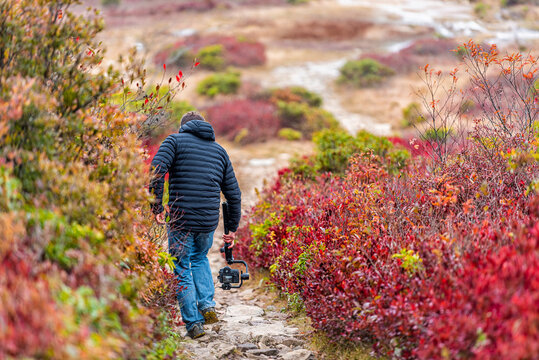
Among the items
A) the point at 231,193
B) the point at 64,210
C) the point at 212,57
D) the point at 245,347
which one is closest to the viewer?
the point at 64,210

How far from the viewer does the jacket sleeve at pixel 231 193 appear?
4941 mm

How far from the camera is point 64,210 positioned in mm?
2684

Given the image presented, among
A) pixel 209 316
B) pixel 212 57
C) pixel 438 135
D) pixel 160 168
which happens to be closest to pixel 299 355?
pixel 209 316

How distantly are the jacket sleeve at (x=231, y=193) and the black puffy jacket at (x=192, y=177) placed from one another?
18cm

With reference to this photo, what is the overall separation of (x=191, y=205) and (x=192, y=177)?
11.0 inches

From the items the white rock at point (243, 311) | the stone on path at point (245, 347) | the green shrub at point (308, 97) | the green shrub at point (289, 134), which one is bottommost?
the green shrub at point (289, 134)

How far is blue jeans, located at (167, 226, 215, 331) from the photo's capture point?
452 cm

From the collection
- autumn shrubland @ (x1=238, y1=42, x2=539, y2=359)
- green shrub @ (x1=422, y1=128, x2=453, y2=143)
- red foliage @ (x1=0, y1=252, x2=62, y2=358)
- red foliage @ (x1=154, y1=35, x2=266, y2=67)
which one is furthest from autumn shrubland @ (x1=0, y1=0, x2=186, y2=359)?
red foliage @ (x1=154, y1=35, x2=266, y2=67)

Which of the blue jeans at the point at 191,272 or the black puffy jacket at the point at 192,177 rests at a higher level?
the black puffy jacket at the point at 192,177

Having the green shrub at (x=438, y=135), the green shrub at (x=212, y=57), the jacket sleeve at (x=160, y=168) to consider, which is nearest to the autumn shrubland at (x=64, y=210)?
the jacket sleeve at (x=160, y=168)

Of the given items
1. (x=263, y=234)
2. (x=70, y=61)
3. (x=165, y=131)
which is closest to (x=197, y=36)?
(x=165, y=131)

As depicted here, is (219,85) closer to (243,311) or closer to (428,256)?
(243,311)

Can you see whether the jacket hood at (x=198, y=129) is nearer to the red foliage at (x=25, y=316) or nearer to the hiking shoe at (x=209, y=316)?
the hiking shoe at (x=209, y=316)

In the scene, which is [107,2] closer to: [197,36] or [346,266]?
[197,36]
